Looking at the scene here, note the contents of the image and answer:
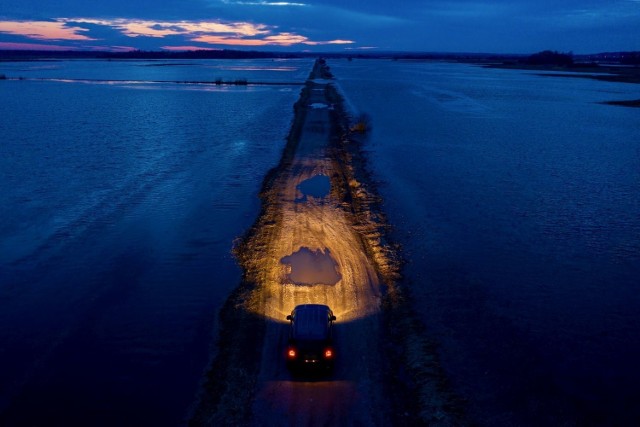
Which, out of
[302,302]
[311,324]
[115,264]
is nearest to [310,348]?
[311,324]

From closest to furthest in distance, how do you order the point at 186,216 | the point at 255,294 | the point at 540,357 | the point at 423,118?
1. the point at 540,357
2. the point at 255,294
3. the point at 186,216
4. the point at 423,118

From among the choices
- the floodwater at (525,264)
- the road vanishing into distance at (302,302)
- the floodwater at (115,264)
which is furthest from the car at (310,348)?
the floodwater at (525,264)

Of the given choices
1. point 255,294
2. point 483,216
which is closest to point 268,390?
point 255,294

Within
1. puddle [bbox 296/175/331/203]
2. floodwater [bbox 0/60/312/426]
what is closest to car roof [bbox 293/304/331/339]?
floodwater [bbox 0/60/312/426]

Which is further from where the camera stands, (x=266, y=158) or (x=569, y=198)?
(x=266, y=158)

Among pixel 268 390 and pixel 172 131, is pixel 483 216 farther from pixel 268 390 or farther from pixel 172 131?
pixel 172 131

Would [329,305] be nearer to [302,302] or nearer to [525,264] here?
[302,302]

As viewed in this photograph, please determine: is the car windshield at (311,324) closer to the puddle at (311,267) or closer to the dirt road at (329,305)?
the dirt road at (329,305)

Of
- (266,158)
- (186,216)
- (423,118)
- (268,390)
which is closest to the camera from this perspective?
(268,390)

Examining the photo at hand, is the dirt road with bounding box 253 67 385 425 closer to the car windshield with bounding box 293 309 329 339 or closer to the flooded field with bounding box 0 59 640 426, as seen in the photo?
the flooded field with bounding box 0 59 640 426
